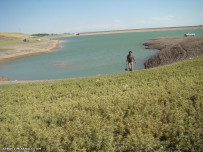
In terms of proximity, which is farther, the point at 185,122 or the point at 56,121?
the point at 56,121

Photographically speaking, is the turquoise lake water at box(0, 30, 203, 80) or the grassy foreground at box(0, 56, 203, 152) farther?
the turquoise lake water at box(0, 30, 203, 80)

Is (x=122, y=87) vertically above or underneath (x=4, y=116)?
above

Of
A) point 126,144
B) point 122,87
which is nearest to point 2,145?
point 126,144

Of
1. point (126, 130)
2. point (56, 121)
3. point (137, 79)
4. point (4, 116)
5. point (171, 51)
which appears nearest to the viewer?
point (126, 130)

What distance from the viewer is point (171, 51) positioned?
110ft

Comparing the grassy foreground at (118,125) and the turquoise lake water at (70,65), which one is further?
the turquoise lake water at (70,65)

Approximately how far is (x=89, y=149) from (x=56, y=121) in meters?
2.31

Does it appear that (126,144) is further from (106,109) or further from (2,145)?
(2,145)

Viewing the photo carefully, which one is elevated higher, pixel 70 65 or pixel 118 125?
pixel 70 65

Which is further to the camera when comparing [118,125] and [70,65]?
[70,65]

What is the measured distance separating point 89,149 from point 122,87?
6006 mm

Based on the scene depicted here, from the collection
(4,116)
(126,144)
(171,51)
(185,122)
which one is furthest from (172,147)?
(171,51)

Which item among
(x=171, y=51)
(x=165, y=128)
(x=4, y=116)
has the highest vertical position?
(x=171, y=51)

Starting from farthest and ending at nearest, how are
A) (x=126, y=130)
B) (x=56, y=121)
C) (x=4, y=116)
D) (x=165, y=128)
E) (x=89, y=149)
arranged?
(x=4, y=116)
(x=56, y=121)
(x=126, y=130)
(x=165, y=128)
(x=89, y=149)
